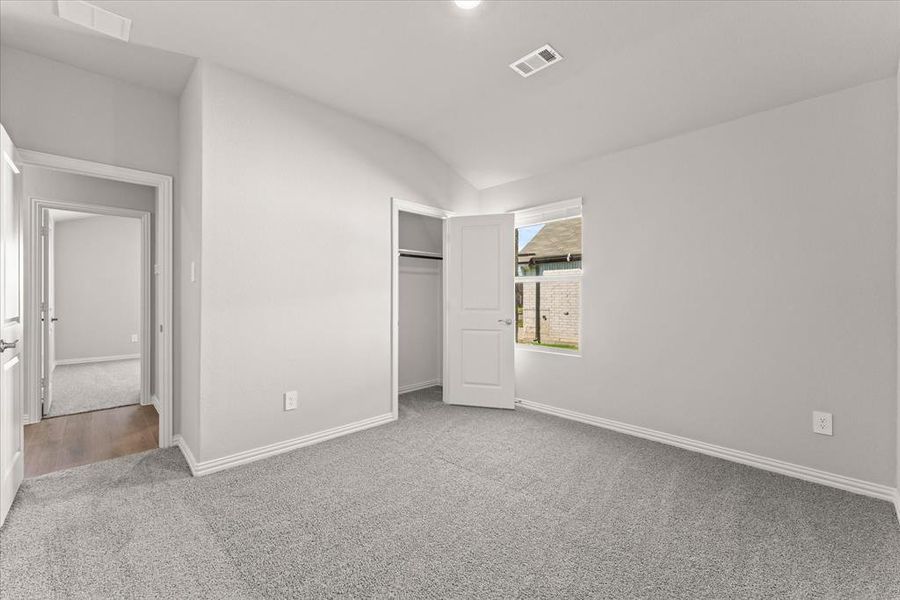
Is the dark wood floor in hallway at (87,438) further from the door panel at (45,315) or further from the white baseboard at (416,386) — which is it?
the white baseboard at (416,386)

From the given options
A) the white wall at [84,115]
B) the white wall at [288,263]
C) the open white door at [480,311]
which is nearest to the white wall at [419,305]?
the open white door at [480,311]

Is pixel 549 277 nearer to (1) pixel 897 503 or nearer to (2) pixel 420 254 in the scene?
(2) pixel 420 254

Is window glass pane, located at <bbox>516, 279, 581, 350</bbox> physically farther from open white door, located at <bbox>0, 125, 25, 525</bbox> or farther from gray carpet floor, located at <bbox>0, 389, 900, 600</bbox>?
open white door, located at <bbox>0, 125, 25, 525</bbox>

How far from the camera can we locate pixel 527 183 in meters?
4.18

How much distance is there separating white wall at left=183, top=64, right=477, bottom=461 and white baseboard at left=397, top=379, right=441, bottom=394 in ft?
3.46

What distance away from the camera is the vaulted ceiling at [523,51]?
2.16 metres

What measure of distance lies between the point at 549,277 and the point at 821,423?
2.25m

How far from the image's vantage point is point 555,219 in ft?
13.0

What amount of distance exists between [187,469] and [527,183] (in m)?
3.75

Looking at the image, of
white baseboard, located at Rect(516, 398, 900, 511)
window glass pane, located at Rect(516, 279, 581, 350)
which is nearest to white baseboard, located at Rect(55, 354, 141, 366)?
window glass pane, located at Rect(516, 279, 581, 350)

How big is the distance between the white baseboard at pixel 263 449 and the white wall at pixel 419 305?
133 centimetres

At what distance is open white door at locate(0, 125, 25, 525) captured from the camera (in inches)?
79.3

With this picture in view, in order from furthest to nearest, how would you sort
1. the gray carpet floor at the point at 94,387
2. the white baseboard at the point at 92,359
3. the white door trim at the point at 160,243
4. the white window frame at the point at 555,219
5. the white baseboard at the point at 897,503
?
1. the white baseboard at the point at 92,359
2. the gray carpet floor at the point at 94,387
3. the white window frame at the point at 555,219
4. the white door trim at the point at 160,243
5. the white baseboard at the point at 897,503

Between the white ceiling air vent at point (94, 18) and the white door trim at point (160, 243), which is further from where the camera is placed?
the white door trim at point (160, 243)
